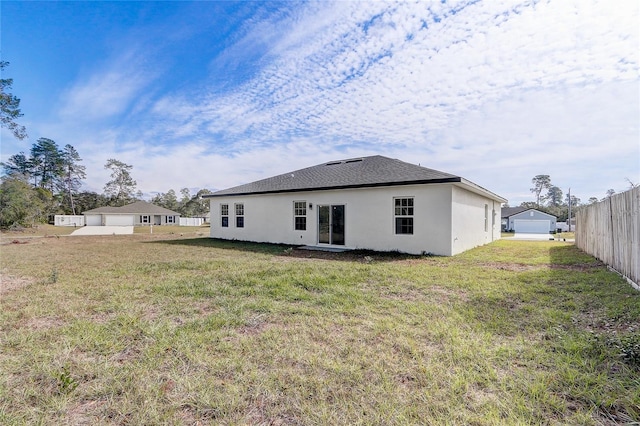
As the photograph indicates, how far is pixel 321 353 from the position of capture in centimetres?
287

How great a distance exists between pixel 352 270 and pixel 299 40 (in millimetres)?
7481

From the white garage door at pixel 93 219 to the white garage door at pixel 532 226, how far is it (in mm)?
57845

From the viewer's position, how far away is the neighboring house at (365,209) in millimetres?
9992

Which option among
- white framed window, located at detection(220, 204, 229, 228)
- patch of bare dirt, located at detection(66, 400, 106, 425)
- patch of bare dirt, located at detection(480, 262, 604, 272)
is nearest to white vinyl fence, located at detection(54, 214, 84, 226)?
white framed window, located at detection(220, 204, 229, 228)

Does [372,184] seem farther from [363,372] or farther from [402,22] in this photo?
[363,372]

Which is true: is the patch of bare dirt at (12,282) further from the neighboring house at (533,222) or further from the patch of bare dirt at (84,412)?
the neighboring house at (533,222)

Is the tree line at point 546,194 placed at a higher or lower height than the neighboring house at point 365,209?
higher

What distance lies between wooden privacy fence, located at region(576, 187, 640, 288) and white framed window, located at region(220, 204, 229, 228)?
15757 millimetres

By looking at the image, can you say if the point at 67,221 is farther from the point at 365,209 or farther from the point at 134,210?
the point at 365,209

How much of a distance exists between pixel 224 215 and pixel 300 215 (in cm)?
579

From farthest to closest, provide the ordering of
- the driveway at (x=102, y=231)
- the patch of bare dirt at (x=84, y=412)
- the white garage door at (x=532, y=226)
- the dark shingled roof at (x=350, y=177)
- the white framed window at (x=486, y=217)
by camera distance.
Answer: the white garage door at (x=532, y=226), the driveway at (x=102, y=231), the white framed window at (x=486, y=217), the dark shingled roof at (x=350, y=177), the patch of bare dirt at (x=84, y=412)

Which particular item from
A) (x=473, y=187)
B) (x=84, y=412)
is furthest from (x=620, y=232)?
(x=84, y=412)

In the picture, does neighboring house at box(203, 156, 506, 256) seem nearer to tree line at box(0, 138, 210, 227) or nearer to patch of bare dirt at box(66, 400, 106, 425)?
patch of bare dirt at box(66, 400, 106, 425)

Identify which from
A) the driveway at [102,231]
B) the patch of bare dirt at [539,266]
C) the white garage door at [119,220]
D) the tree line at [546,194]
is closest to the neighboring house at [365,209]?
the patch of bare dirt at [539,266]
